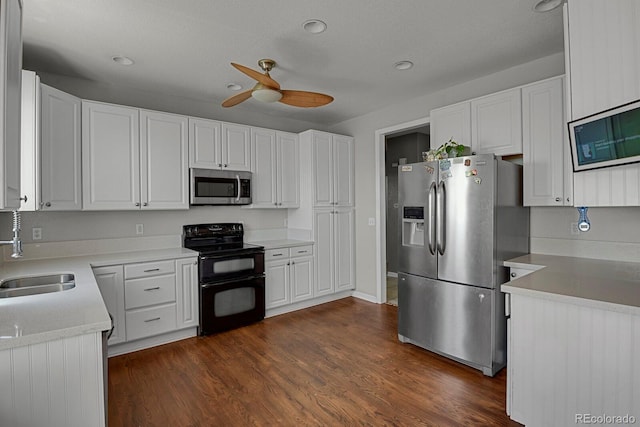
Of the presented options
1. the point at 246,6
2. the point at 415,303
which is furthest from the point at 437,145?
the point at 246,6

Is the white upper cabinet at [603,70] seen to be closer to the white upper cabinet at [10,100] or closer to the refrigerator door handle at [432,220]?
the refrigerator door handle at [432,220]

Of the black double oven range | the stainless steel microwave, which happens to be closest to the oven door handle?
the black double oven range

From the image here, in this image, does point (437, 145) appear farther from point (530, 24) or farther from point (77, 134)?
point (77, 134)

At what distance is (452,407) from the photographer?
2.22 meters

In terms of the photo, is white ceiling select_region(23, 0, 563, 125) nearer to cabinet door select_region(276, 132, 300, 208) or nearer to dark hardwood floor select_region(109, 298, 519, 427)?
cabinet door select_region(276, 132, 300, 208)

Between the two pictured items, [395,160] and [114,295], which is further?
[395,160]

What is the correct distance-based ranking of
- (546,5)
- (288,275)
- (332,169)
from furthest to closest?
(332,169), (288,275), (546,5)

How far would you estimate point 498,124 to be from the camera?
295cm

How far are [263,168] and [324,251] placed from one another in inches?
52.9

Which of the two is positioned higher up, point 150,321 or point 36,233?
point 36,233

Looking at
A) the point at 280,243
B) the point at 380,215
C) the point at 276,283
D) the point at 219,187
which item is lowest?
the point at 276,283

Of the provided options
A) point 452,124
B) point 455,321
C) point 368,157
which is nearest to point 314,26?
point 452,124

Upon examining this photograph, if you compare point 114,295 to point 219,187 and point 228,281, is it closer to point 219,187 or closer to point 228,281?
point 228,281

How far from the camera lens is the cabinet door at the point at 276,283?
3967 millimetres
